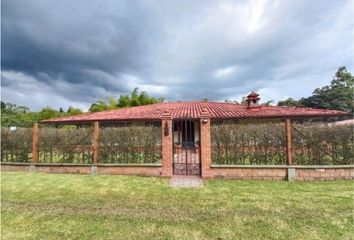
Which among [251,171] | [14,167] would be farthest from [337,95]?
[14,167]

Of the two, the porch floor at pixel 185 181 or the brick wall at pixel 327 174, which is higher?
the brick wall at pixel 327 174

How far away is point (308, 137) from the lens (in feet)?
25.4

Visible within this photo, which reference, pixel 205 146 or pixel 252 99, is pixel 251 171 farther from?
pixel 252 99

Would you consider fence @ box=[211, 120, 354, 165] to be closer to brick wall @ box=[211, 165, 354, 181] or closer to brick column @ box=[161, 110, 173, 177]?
brick wall @ box=[211, 165, 354, 181]

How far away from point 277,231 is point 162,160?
4946 millimetres

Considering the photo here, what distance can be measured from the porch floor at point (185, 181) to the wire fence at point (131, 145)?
110cm

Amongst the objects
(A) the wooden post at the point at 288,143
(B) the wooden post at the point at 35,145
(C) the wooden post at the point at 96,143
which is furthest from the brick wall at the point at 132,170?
(A) the wooden post at the point at 288,143

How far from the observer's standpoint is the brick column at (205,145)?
A: 7.79 meters

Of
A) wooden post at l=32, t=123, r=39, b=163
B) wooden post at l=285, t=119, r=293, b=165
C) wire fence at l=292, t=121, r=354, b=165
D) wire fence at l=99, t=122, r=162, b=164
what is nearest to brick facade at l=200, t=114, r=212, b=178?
wire fence at l=99, t=122, r=162, b=164

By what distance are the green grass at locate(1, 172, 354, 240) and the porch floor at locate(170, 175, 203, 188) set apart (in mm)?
408

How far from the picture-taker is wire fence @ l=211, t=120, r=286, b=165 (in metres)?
7.81

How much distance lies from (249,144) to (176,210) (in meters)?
4.30

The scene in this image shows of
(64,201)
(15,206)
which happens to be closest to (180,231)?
(64,201)

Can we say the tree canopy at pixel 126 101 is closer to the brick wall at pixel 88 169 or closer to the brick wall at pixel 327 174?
the brick wall at pixel 88 169
